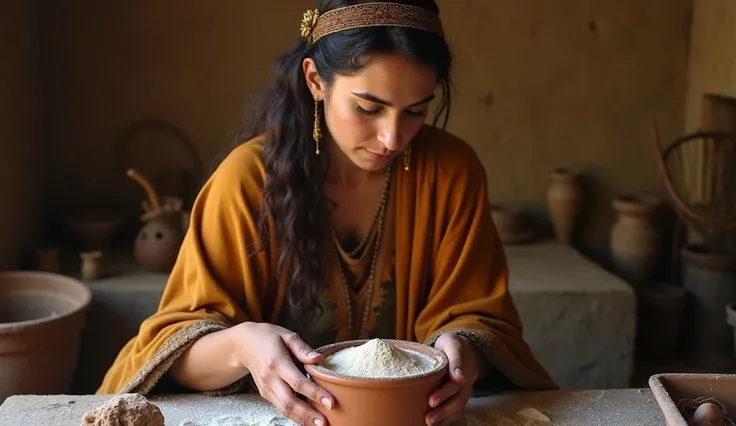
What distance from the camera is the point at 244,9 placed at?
397cm

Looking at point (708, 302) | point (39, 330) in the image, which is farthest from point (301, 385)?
point (708, 302)

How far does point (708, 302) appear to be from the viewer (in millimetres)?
3939

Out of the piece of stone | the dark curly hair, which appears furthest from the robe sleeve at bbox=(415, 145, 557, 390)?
the piece of stone

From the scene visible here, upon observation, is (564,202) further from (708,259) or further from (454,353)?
(454,353)

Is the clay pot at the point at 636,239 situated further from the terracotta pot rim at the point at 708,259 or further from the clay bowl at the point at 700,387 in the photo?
the clay bowl at the point at 700,387

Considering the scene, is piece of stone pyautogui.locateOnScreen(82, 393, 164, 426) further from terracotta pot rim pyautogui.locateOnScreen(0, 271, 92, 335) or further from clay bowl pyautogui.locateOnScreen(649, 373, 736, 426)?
terracotta pot rim pyautogui.locateOnScreen(0, 271, 92, 335)

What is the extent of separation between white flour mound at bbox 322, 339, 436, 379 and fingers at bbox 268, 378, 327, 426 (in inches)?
3.0

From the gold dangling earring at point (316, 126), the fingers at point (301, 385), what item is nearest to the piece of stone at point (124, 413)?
the fingers at point (301, 385)

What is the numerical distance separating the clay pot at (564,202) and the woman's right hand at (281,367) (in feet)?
8.89

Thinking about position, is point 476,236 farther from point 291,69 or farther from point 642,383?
point 642,383

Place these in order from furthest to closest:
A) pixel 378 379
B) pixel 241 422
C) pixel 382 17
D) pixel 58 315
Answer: pixel 58 315 → pixel 382 17 → pixel 241 422 → pixel 378 379

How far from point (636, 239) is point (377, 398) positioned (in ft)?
9.63

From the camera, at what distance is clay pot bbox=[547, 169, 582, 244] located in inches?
160

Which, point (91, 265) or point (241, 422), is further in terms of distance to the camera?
point (91, 265)
